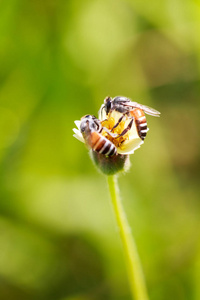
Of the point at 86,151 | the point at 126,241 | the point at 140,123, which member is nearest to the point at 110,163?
the point at 140,123

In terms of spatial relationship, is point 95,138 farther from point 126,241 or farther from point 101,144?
point 126,241

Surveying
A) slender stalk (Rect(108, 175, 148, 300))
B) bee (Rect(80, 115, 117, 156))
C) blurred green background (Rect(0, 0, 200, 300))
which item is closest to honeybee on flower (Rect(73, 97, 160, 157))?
bee (Rect(80, 115, 117, 156))

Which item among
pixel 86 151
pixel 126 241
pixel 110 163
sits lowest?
pixel 86 151

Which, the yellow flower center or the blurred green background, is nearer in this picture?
the yellow flower center

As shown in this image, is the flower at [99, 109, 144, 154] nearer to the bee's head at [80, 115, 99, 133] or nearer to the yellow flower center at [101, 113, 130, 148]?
the yellow flower center at [101, 113, 130, 148]

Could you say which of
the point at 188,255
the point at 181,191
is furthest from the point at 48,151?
the point at 188,255

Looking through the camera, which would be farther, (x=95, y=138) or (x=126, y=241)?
(x=126, y=241)
